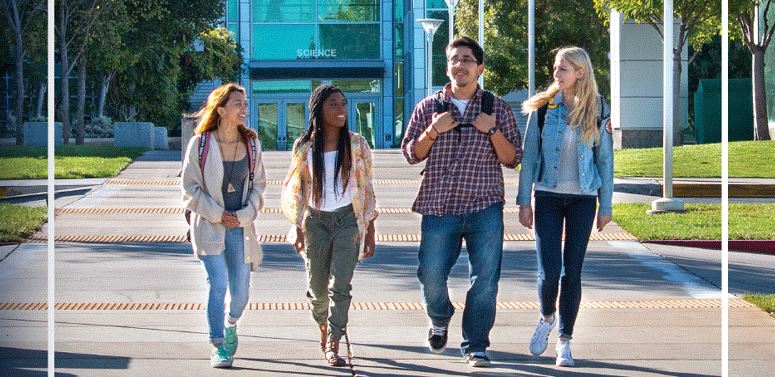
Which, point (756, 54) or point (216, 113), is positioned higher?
point (756, 54)

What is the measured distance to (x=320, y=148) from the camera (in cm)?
725

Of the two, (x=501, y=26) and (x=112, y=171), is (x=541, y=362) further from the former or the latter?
(x=501, y=26)

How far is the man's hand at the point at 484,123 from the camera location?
7027 mm

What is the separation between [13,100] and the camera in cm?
4959

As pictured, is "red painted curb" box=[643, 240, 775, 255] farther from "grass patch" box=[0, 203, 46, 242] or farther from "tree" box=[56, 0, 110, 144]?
"tree" box=[56, 0, 110, 144]

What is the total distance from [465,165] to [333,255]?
89 centimetres

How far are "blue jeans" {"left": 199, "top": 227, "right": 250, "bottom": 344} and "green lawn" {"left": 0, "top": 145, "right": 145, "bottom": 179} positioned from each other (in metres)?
14.5

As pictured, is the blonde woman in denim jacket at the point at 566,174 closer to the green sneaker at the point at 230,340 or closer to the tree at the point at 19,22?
the green sneaker at the point at 230,340

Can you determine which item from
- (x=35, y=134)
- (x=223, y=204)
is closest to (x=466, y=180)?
(x=223, y=204)

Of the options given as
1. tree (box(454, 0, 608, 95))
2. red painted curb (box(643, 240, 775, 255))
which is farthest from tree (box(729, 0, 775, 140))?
red painted curb (box(643, 240, 775, 255))

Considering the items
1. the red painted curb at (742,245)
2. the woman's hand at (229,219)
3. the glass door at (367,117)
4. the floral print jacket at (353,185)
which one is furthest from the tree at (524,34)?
the woman's hand at (229,219)

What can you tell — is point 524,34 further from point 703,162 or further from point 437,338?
point 437,338

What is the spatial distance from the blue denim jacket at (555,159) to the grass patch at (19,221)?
8042 millimetres

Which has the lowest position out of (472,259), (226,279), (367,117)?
(226,279)
